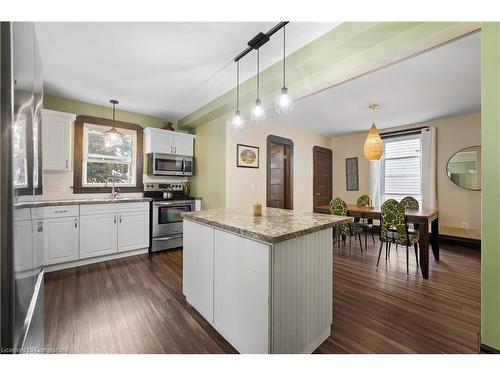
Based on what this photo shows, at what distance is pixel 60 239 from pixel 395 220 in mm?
4520

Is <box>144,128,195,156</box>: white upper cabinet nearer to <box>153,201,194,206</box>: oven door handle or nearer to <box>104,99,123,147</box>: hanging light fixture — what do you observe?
<box>104,99,123,147</box>: hanging light fixture

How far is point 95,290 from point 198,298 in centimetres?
135

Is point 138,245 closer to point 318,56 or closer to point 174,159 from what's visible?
point 174,159

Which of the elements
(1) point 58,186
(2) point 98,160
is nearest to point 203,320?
(1) point 58,186

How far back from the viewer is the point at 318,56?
2.02 m

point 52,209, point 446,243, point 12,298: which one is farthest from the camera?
point 446,243

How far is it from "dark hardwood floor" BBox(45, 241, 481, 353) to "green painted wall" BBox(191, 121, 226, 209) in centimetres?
133

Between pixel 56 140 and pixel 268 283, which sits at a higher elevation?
pixel 56 140

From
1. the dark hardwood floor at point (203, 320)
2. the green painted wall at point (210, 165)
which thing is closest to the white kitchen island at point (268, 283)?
the dark hardwood floor at point (203, 320)

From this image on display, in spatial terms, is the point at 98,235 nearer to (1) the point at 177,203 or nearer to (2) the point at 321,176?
(1) the point at 177,203

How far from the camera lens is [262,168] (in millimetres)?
4363

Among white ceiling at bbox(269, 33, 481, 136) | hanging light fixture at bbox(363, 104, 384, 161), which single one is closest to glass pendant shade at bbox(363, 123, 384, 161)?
hanging light fixture at bbox(363, 104, 384, 161)

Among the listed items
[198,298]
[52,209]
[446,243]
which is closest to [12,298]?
[198,298]

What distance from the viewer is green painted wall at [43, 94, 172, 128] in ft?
11.0
